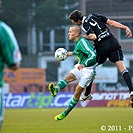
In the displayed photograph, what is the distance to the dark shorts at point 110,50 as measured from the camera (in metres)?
12.3

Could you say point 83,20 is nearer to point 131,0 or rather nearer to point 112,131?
point 112,131

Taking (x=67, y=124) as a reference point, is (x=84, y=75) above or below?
above

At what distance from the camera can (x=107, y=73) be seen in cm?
2950

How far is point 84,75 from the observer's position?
12188 millimetres

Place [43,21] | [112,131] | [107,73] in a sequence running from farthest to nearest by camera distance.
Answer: [43,21] → [107,73] → [112,131]

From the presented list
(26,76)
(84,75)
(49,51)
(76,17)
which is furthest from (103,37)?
(49,51)

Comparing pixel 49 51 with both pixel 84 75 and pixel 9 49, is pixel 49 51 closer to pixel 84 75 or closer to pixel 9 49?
pixel 84 75

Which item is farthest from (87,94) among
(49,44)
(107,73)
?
(49,44)

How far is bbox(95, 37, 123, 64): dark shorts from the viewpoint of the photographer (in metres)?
12.3

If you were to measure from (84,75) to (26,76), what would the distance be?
719 inches

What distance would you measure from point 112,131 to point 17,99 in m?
16.7

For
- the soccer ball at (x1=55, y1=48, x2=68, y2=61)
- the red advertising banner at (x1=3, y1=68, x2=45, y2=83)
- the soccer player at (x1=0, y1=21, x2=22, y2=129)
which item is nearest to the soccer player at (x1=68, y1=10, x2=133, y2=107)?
the soccer ball at (x1=55, y1=48, x2=68, y2=61)

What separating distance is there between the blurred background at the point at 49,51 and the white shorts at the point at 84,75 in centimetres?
1404

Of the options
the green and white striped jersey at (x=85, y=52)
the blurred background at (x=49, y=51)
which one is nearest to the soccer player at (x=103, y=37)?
→ the green and white striped jersey at (x=85, y=52)
